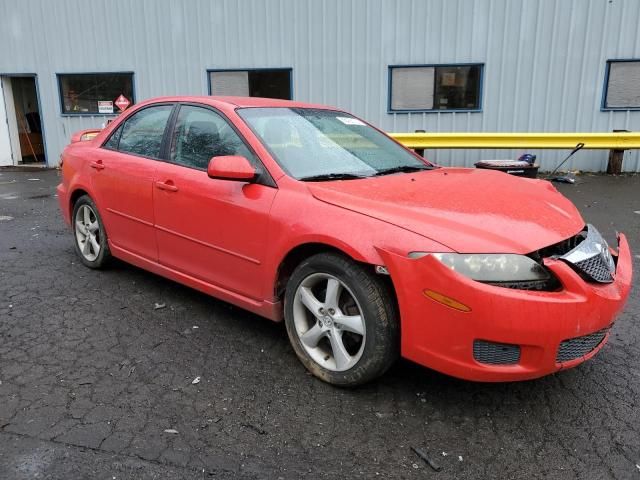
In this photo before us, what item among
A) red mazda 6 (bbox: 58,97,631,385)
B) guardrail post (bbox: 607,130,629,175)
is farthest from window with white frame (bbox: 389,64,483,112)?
red mazda 6 (bbox: 58,97,631,385)

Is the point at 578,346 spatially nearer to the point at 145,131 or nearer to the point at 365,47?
the point at 145,131

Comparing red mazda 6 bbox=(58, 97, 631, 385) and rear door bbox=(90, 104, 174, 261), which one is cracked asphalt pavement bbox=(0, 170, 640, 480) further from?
rear door bbox=(90, 104, 174, 261)

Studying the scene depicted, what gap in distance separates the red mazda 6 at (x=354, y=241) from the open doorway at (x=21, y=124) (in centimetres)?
1143

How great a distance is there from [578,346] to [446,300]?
0.73 m

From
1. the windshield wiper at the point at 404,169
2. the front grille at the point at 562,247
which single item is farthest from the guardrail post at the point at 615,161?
the front grille at the point at 562,247

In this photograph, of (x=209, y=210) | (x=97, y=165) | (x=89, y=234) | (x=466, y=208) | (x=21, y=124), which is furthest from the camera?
(x=21, y=124)

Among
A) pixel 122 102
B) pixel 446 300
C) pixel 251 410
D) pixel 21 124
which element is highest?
pixel 122 102

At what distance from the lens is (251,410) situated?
2738 mm

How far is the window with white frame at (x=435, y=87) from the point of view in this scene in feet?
38.0

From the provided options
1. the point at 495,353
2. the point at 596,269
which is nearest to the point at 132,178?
the point at 495,353

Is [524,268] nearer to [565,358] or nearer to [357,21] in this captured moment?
[565,358]

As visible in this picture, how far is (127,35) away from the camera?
12555 mm

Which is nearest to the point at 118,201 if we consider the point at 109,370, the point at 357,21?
the point at 109,370

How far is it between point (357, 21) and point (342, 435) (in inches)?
420
